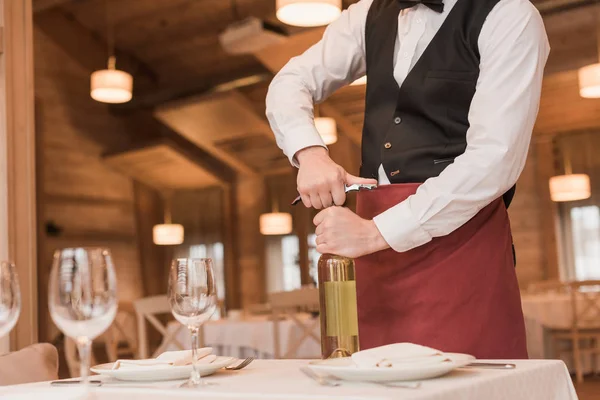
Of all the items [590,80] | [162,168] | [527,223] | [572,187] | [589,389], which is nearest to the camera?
[589,389]

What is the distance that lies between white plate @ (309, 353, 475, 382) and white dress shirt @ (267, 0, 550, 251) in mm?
418

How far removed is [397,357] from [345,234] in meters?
0.39

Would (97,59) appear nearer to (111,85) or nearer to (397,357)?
(111,85)

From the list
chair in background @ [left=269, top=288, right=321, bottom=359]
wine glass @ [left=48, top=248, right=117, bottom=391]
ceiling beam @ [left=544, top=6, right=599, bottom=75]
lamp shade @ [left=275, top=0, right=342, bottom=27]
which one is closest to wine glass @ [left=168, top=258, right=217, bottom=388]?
wine glass @ [left=48, top=248, right=117, bottom=391]

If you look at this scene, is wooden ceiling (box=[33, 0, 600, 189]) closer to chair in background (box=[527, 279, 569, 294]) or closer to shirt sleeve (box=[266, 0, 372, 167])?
chair in background (box=[527, 279, 569, 294])

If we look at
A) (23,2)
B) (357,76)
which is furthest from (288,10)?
(357,76)

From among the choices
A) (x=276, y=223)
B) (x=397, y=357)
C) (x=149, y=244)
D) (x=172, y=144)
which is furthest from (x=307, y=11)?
(x=149, y=244)

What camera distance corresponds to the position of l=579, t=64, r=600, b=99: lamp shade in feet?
22.1

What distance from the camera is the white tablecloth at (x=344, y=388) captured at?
3.48 feet

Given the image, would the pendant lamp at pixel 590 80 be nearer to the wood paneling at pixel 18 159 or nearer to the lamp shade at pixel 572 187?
the lamp shade at pixel 572 187

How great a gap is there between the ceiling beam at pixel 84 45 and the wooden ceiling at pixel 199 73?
0.6 inches

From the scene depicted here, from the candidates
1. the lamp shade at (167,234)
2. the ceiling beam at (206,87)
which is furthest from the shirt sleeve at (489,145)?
the lamp shade at (167,234)

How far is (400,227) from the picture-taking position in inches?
61.0

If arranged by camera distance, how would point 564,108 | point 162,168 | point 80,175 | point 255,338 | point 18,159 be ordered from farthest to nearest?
point 162,168, point 80,175, point 564,108, point 255,338, point 18,159
